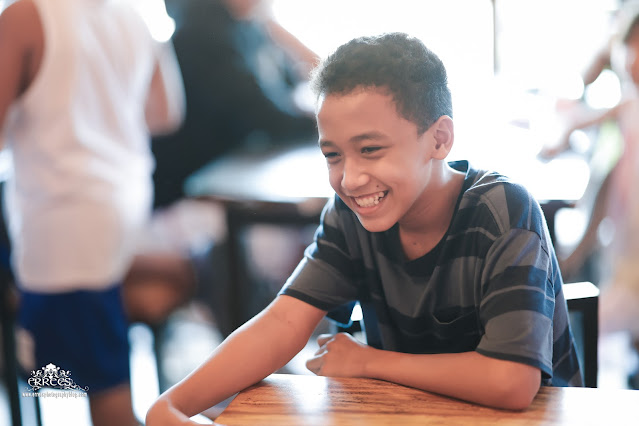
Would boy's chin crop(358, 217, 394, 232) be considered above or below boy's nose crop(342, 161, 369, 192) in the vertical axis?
below

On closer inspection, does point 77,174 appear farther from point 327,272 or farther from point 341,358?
point 341,358

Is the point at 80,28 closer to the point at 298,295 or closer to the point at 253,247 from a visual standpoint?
the point at 298,295

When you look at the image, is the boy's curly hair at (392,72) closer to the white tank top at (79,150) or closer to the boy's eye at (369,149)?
the boy's eye at (369,149)

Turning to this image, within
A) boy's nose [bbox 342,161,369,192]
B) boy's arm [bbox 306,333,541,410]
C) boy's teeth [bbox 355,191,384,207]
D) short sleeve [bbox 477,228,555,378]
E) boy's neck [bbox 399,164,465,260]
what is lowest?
boy's arm [bbox 306,333,541,410]

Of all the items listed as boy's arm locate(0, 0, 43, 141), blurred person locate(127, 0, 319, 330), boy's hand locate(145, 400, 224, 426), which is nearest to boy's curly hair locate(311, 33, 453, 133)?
boy's hand locate(145, 400, 224, 426)

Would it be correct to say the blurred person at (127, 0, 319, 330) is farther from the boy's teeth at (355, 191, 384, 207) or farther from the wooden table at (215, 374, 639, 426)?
the wooden table at (215, 374, 639, 426)

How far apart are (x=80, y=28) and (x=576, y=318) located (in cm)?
124

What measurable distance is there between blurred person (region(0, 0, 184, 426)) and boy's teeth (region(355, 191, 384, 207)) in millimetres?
893

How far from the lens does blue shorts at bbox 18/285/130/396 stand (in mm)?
1673

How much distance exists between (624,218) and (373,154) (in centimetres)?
116

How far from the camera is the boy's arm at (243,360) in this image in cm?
91

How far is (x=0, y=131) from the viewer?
1.50 meters

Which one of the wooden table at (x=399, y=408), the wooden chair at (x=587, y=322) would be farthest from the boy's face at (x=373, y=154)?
the wooden chair at (x=587, y=322)

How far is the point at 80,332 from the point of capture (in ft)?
5.57
